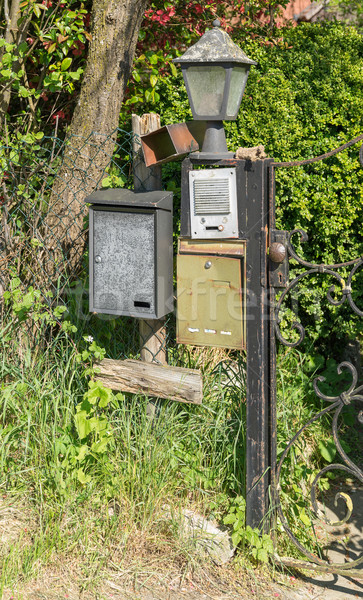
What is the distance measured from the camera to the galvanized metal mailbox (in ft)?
9.93

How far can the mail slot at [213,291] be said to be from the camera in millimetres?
2881

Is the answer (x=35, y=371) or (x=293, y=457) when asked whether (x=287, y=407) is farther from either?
(x=35, y=371)

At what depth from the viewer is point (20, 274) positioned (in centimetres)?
400

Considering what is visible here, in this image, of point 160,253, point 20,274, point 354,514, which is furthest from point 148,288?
point 354,514

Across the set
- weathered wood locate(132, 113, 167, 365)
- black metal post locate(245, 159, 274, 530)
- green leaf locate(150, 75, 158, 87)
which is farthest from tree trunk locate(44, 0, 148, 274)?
black metal post locate(245, 159, 274, 530)

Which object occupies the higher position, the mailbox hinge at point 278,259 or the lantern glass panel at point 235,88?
the lantern glass panel at point 235,88

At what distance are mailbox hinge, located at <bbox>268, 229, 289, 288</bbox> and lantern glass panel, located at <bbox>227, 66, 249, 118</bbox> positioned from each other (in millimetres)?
575

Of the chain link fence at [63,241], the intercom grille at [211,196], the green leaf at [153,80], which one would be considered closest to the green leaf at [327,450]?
the chain link fence at [63,241]

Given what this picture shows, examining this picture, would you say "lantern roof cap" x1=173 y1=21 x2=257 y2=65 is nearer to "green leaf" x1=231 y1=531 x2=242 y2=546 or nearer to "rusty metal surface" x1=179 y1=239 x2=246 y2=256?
"rusty metal surface" x1=179 y1=239 x2=246 y2=256

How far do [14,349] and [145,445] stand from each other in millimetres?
1080

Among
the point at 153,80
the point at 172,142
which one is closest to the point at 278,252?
the point at 172,142

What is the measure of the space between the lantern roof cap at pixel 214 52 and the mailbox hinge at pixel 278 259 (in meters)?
0.77

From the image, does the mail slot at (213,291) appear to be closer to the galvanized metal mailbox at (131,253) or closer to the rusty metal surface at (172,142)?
the galvanized metal mailbox at (131,253)

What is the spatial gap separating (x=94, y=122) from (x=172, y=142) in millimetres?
1124
